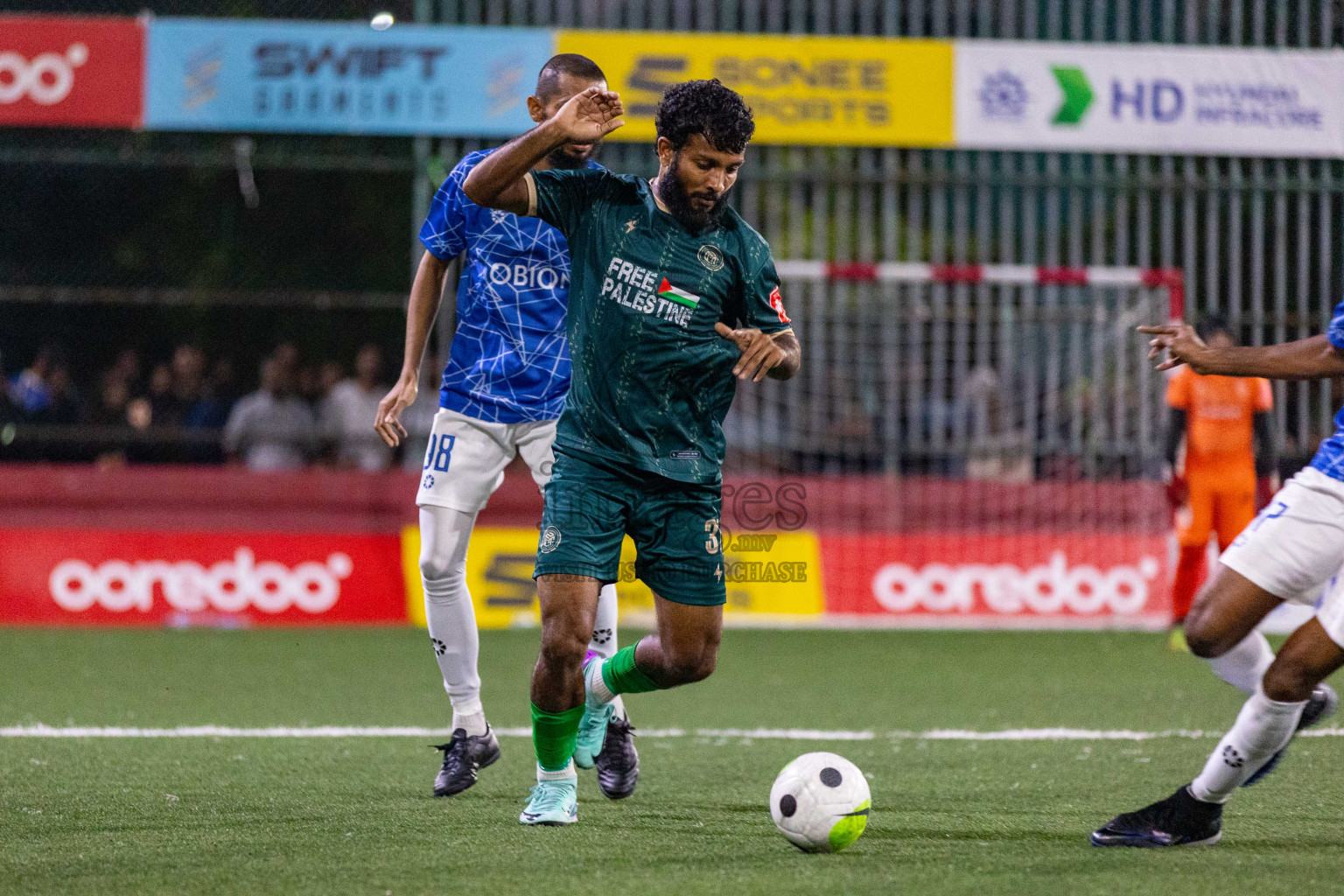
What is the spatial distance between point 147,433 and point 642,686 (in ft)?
26.1

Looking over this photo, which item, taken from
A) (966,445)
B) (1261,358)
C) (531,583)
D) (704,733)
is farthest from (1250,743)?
(966,445)

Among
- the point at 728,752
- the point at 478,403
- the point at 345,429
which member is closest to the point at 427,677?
the point at 728,752

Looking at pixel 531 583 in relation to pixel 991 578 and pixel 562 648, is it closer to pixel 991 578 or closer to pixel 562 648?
pixel 991 578

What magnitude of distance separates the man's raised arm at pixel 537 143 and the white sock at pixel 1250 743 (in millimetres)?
2468

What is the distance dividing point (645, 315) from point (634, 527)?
667 millimetres

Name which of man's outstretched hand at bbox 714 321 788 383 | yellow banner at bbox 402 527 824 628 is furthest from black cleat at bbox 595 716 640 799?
yellow banner at bbox 402 527 824 628

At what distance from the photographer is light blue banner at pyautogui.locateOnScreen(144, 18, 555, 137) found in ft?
41.3

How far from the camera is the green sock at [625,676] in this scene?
17.1ft

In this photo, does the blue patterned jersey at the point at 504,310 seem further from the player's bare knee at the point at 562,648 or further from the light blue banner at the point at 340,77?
the light blue banner at the point at 340,77

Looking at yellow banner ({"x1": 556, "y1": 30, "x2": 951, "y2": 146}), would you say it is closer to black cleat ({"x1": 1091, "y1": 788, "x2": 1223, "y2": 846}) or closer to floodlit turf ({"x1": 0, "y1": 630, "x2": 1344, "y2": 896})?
floodlit turf ({"x1": 0, "y1": 630, "x2": 1344, "y2": 896})

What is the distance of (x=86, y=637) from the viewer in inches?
429

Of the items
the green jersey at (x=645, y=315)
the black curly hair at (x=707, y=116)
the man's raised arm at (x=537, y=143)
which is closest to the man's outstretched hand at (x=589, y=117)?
the man's raised arm at (x=537, y=143)

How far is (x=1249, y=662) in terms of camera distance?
4910 millimetres

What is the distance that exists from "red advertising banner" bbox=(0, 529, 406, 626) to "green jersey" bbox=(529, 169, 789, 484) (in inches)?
298
